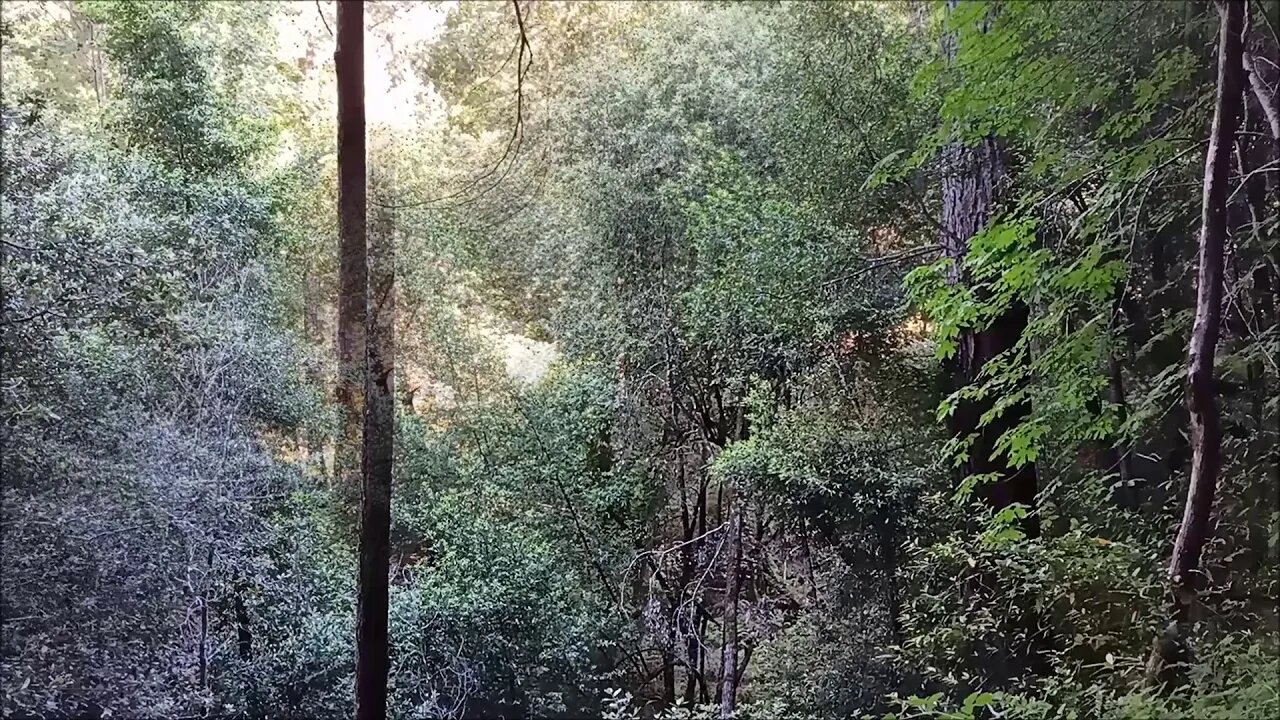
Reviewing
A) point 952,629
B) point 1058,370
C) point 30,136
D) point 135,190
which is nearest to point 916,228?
point 1058,370

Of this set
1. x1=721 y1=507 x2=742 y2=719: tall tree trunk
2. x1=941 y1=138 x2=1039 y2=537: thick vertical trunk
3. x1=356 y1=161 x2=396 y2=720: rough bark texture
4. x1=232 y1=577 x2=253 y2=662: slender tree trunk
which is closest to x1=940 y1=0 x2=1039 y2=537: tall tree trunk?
x1=941 y1=138 x2=1039 y2=537: thick vertical trunk

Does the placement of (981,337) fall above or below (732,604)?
above

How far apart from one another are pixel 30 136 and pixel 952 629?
8.57ft

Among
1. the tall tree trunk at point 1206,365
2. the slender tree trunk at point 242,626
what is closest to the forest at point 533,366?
the slender tree trunk at point 242,626

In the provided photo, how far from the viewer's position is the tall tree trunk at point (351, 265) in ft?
7.77

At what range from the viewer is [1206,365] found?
1758mm

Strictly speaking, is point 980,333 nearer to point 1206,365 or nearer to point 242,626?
point 1206,365

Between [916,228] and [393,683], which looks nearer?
[916,228]

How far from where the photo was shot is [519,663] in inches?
98.8

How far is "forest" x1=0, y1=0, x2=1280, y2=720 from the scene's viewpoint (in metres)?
2.10

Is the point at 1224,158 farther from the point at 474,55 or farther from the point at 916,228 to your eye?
A: the point at 474,55

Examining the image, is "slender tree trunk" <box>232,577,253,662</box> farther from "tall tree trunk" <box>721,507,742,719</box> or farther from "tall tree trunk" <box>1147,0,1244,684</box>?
"tall tree trunk" <box>1147,0,1244,684</box>

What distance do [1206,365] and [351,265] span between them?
6.83 ft

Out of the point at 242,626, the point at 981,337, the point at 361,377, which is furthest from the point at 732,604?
the point at 242,626
